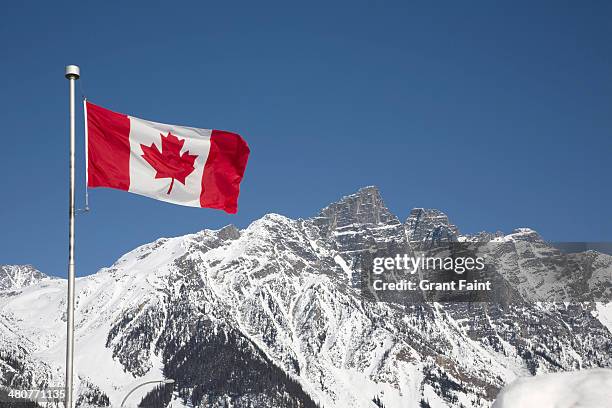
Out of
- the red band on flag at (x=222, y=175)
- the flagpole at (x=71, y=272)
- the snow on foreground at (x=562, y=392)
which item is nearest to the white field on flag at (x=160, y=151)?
the red band on flag at (x=222, y=175)

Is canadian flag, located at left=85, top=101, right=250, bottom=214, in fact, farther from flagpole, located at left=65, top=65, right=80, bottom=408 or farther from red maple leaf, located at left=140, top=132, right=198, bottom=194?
flagpole, located at left=65, top=65, right=80, bottom=408

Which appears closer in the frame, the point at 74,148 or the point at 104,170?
the point at 74,148

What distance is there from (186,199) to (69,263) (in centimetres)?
456

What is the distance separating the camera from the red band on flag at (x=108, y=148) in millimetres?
19891

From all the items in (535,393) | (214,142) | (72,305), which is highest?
(214,142)

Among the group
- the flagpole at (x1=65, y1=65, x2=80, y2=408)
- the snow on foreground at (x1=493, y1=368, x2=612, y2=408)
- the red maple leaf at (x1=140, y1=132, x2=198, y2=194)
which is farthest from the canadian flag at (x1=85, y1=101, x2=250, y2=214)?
the snow on foreground at (x1=493, y1=368, x2=612, y2=408)

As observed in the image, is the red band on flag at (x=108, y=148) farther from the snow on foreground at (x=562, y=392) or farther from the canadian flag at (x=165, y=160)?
the snow on foreground at (x=562, y=392)

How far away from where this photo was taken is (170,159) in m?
20.9

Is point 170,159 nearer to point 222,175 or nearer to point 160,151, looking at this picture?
point 160,151

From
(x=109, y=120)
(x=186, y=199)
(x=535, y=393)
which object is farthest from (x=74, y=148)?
(x=535, y=393)

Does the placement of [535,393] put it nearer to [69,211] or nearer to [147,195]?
[69,211]

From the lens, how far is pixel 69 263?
16969mm

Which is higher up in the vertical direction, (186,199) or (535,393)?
(186,199)

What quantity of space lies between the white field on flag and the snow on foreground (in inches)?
538
